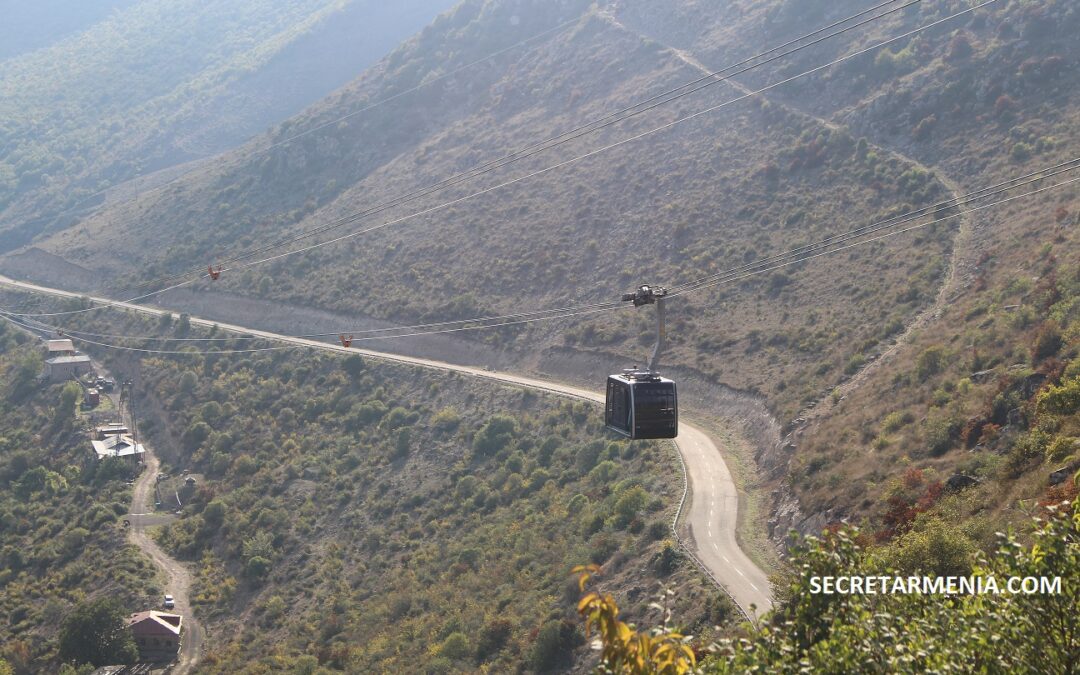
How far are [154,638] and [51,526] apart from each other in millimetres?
18394

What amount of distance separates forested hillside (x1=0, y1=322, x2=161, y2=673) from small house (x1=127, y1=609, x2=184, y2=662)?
12.7 ft

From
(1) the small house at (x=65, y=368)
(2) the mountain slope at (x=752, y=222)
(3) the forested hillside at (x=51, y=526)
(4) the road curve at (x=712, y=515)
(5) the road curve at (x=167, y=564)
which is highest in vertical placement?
(2) the mountain slope at (x=752, y=222)

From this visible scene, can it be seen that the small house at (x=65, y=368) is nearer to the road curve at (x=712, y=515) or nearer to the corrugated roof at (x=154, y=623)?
the corrugated roof at (x=154, y=623)

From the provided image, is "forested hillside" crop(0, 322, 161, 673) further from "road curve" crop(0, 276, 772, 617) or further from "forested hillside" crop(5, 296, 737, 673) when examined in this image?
"road curve" crop(0, 276, 772, 617)

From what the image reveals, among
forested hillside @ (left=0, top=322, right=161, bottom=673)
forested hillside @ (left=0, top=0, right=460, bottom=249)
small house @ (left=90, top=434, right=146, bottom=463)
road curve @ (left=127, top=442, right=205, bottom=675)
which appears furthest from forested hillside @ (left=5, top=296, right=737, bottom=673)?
forested hillside @ (left=0, top=0, right=460, bottom=249)

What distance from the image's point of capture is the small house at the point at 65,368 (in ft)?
279

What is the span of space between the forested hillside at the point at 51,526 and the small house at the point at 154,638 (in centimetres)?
387

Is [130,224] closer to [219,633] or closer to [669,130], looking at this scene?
[669,130]

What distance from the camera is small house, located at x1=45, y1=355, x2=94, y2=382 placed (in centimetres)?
8519

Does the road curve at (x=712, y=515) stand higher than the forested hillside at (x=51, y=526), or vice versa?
the road curve at (x=712, y=515)

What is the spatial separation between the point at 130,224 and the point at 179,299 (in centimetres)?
2713

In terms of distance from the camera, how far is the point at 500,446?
5925 cm

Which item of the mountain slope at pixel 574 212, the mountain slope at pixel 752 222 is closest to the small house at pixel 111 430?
the mountain slope at pixel 752 222

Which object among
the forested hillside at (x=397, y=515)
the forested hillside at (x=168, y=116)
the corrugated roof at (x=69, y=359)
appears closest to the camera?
the forested hillside at (x=397, y=515)
